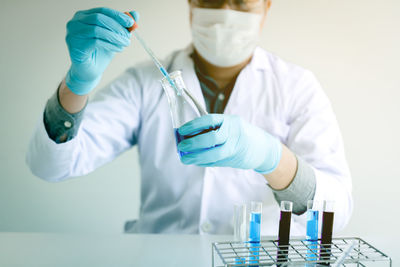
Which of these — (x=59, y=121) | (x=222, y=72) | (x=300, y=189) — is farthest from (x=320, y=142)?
(x=59, y=121)

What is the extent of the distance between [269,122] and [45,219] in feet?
5.37

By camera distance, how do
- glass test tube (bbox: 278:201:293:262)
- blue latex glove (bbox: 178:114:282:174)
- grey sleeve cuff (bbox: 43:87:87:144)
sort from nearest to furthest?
glass test tube (bbox: 278:201:293:262)
blue latex glove (bbox: 178:114:282:174)
grey sleeve cuff (bbox: 43:87:87:144)

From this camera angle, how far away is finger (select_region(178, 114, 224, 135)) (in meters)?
0.88

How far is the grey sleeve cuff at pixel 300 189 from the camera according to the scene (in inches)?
47.0

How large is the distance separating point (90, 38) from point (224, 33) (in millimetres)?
630

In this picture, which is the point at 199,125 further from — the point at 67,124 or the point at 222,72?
the point at 222,72

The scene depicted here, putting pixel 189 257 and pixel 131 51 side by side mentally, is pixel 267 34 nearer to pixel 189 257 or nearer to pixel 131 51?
pixel 131 51

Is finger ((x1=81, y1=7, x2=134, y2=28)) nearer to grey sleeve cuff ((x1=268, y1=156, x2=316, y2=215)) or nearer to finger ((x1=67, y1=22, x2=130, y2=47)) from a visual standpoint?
finger ((x1=67, y1=22, x2=130, y2=47))

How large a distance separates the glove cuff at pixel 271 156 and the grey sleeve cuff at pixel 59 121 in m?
0.66

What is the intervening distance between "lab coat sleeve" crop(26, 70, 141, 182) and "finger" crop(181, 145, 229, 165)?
55 centimetres

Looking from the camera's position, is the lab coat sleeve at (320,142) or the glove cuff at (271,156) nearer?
the glove cuff at (271,156)

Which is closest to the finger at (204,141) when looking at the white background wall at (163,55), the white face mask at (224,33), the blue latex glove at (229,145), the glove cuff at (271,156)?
the blue latex glove at (229,145)

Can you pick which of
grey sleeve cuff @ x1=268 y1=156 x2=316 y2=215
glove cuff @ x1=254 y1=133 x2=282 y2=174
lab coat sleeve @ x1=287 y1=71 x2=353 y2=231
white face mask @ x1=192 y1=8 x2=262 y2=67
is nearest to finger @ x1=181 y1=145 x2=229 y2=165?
glove cuff @ x1=254 y1=133 x2=282 y2=174

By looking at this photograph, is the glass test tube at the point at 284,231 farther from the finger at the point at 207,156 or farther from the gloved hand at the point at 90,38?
the gloved hand at the point at 90,38
